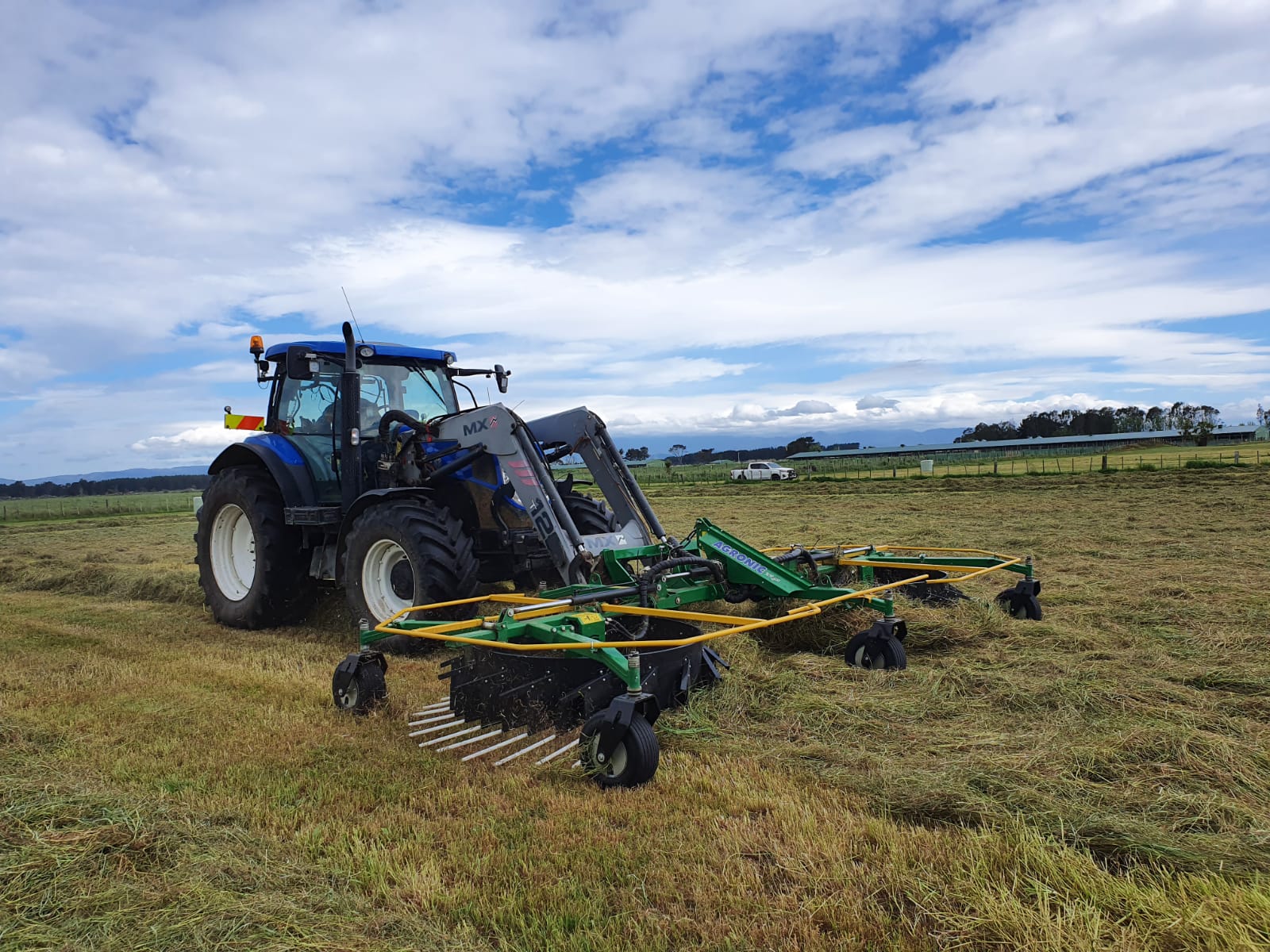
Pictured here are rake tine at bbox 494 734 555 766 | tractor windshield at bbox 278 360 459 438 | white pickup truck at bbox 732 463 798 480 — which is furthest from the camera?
white pickup truck at bbox 732 463 798 480

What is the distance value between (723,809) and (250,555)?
6648 millimetres

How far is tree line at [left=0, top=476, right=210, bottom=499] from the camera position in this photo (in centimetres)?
8710

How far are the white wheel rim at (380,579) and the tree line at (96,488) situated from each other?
83042 millimetres

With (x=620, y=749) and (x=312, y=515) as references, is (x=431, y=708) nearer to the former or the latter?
(x=620, y=749)

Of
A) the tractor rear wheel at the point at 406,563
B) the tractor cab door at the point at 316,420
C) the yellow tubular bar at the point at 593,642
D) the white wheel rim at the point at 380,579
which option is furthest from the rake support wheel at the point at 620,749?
the tractor cab door at the point at 316,420

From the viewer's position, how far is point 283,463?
761 centimetres

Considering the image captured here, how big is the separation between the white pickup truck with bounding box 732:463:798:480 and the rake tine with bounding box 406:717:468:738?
40.3 m

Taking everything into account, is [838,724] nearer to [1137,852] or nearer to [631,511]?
[1137,852]

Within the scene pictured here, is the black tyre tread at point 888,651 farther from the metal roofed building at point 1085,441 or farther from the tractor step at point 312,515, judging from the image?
the metal roofed building at point 1085,441

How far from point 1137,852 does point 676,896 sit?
5.03ft

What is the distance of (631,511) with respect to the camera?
22.6ft

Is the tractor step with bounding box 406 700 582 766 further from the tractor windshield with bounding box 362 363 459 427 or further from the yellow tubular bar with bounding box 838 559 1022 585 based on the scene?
the tractor windshield with bounding box 362 363 459 427

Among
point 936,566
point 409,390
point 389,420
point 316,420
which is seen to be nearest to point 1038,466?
point 936,566

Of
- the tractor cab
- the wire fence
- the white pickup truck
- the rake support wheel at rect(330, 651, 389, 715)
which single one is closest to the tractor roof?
the tractor cab
